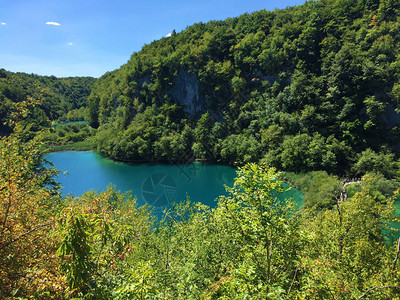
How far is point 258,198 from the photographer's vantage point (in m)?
4.36

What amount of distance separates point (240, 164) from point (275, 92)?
64.2ft

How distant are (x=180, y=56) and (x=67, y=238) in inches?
2599

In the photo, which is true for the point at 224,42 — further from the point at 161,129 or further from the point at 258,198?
the point at 258,198

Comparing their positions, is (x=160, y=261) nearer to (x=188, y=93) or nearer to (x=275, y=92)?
(x=275, y=92)

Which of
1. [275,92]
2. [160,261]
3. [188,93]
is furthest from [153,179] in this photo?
[160,261]

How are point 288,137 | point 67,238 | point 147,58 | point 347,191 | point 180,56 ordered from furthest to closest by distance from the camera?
point 147,58 → point 180,56 → point 288,137 → point 347,191 → point 67,238

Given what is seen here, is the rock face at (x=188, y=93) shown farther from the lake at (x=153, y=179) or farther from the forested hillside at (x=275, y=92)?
the lake at (x=153, y=179)

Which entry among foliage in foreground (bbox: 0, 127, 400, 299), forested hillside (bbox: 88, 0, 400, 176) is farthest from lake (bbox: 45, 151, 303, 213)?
foliage in foreground (bbox: 0, 127, 400, 299)

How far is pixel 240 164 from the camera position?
153 feet

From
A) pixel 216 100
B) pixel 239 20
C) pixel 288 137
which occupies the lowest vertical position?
pixel 288 137

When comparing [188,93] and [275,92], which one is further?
[188,93]

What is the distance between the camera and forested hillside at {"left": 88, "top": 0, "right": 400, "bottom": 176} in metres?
37.2

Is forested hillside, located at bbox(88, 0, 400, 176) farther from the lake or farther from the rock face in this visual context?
the lake

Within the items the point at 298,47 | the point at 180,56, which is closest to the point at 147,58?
the point at 180,56
